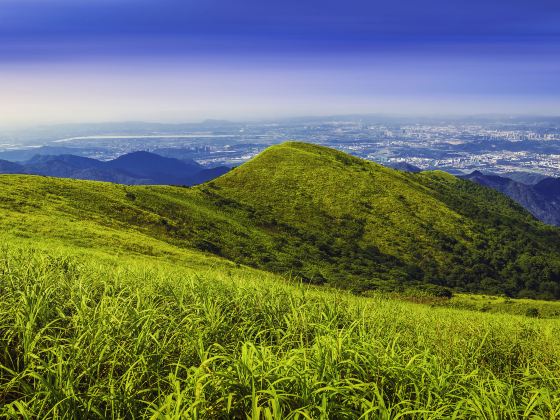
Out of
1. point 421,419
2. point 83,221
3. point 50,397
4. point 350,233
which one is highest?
point 50,397

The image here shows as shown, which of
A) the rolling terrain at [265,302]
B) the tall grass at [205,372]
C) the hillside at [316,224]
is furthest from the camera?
the hillside at [316,224]

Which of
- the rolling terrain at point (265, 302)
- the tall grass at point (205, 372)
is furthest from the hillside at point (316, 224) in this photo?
the tall grass at point (205, 372)

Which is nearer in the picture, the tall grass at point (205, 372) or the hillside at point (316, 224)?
the tall grass at point (205, 372)

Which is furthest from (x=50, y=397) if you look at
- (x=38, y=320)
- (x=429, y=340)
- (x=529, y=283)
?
(x=529, y=283)

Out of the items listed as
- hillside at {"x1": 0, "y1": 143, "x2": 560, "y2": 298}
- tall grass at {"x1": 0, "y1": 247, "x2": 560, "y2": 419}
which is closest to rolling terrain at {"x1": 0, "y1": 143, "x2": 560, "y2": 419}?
tall grass at {"x1": 0, "y1": 247, "x2": 560, "y2": 419}

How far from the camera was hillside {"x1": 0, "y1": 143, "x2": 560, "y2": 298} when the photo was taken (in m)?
61.0

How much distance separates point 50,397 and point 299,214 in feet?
339

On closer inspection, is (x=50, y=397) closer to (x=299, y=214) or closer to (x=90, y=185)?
(x=90, y=185)

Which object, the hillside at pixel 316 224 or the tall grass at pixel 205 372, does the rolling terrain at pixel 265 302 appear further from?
the hillside at pixel 316 224

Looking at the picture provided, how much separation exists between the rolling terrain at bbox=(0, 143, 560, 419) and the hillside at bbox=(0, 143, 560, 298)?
53 centimetres

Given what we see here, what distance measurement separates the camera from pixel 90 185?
75.4 meters

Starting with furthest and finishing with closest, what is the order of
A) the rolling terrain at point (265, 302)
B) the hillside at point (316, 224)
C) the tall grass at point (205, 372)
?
the hillside at point (316, 224) → the rolling terrain at point (265, 302) → the tall grass at point (205, 372)

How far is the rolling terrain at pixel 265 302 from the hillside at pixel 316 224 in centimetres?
53

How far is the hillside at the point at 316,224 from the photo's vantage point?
61.0 meters
